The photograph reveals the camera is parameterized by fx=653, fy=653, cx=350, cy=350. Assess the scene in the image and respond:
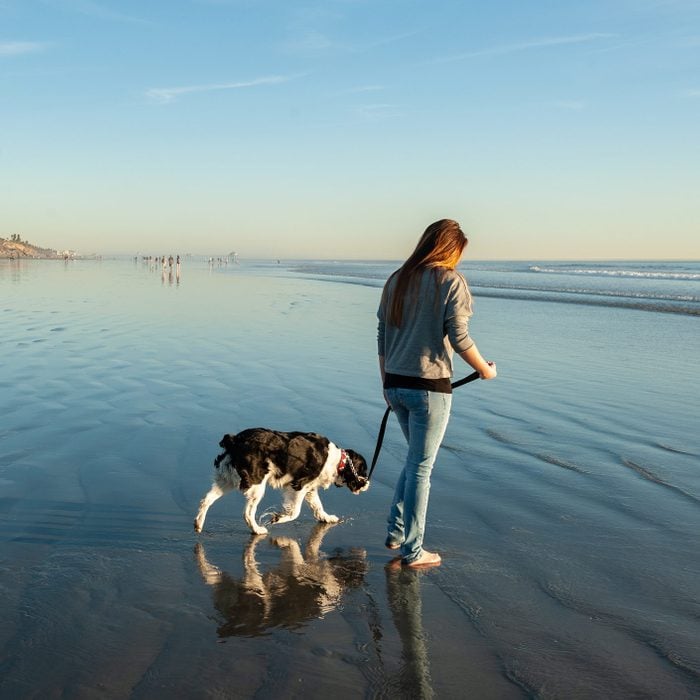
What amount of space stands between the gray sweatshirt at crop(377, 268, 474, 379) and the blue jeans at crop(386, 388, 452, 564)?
0.16 metres

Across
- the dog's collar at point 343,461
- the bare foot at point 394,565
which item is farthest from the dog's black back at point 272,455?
the bare foot at point 394,565

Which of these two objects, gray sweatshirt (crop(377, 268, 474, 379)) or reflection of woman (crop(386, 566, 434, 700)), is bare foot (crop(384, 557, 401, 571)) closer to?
reflection of woman (crop(386, 566, 434, 700))

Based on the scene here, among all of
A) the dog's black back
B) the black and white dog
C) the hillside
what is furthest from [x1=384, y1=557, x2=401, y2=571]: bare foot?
the hillside

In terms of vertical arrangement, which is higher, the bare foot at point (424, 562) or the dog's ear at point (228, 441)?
the dog's ear at point (228, 441)

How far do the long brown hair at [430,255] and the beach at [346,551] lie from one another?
1761 millimetres

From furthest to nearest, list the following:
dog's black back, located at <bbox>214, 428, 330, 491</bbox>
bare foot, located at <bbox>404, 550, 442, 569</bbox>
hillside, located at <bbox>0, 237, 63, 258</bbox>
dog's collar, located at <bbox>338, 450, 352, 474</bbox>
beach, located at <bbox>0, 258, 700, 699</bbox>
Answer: hillside, located at <bbox>0, 237, 63, 258</bbox>, dog's collar, located at <bbox>338, 450, 352, 474</bbox>, dog's black back, located at <bbox>214, 428, 330, 491</bbox>, bare foot, located at <bbox>404, 550, 442, 569</bbox>, beach, located at <bbox>0, 258, 700, 699</bbox>

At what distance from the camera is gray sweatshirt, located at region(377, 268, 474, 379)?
3.93m

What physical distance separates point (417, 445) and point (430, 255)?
1.22 m

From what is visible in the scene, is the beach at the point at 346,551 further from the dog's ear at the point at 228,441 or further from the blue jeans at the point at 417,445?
the dog's ear at the point at 228,441

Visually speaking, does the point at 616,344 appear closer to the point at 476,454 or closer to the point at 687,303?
the point at 476,454

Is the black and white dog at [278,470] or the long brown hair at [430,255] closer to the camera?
the long brown hair at [430,255]

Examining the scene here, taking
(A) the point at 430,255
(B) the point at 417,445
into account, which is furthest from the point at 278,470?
(A) the point at 430,255

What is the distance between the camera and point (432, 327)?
4035mm

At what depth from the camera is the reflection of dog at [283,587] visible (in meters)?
3.47
